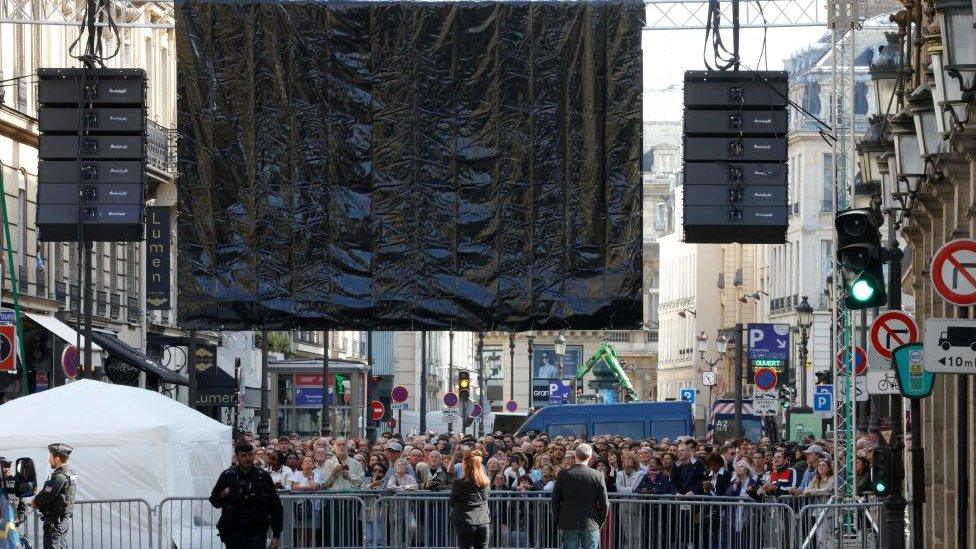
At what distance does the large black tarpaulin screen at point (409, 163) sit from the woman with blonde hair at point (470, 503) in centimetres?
499

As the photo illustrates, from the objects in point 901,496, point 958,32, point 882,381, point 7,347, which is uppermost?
point 958,32

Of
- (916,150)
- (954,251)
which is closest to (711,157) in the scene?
(916,150)

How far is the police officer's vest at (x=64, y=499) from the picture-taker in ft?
65.0

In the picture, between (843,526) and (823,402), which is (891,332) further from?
(823,402)

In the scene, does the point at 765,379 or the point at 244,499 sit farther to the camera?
the point at 765,379

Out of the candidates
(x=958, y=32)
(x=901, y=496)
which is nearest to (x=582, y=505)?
(x=901, y=496)

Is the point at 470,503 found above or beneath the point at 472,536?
above

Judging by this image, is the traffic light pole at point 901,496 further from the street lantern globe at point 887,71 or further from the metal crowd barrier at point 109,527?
the metal crowd barrier at point 109,527

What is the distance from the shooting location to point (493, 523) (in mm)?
23547

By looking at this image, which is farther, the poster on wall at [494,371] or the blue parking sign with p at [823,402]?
the poster on wall at [494,371]

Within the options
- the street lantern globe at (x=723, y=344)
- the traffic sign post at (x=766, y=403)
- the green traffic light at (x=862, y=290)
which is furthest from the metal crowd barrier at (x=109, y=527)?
the street lantern globe at (x=723, y=344)

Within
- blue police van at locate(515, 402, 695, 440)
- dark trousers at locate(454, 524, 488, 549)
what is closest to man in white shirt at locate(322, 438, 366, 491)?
dark trousers at locate(454, 524, 488, 549)

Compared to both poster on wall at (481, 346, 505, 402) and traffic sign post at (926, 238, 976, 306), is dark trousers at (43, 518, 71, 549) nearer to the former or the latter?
traffic sign post at (926, 238, 976, 306)

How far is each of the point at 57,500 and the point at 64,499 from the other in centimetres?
7
